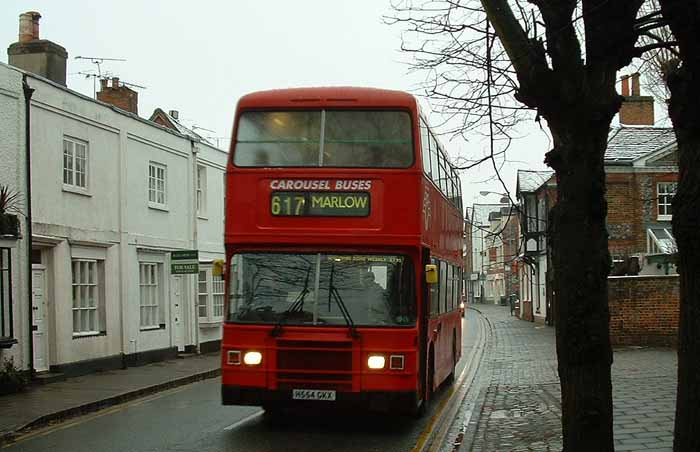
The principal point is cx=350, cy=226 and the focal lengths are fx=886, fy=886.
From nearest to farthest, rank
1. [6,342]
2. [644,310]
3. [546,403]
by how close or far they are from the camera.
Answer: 1. [546,403]
2. [6,342]
3. [644,310]

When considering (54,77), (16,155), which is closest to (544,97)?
(16,155)

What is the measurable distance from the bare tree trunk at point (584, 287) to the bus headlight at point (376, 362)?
15.5ft

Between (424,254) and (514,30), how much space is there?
5958 mm

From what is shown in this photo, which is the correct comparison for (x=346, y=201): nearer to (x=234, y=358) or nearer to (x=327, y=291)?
(x=327, y=291)

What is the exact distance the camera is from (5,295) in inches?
655

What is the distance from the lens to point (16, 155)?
1753cm

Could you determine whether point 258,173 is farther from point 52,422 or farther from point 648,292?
point 648,292

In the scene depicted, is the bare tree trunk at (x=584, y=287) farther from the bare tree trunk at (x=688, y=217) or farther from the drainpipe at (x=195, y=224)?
the drainpipe at (x=195, y=224)

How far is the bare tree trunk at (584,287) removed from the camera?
655cm

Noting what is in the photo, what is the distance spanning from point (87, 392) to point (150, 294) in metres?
7.82

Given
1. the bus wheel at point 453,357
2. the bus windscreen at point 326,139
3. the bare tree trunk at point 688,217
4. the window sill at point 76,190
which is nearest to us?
the bare tree trunk at point 688,217

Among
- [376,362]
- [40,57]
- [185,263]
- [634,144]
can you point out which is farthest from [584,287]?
[634,144]

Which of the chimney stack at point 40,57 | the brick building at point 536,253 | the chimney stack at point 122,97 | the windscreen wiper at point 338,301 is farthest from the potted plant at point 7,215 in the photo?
the brick building at point 536,253

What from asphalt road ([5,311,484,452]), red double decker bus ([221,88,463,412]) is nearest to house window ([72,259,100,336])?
asphalt road ([5,311,484,452])
